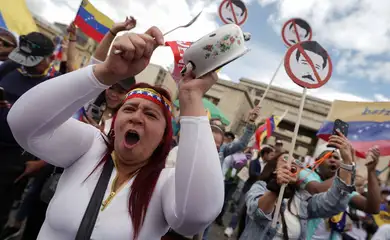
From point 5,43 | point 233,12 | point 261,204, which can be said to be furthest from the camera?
point 233,12

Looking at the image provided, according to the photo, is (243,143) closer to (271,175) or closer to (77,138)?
(271,175)

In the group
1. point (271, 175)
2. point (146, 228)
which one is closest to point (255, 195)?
point (271, 175)

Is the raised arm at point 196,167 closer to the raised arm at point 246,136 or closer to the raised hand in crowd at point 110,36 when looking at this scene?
the raised hand in crowd at point 110,36

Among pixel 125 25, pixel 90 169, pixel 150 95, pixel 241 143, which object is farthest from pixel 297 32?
pixel 90 169

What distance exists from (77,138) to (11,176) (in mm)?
2012

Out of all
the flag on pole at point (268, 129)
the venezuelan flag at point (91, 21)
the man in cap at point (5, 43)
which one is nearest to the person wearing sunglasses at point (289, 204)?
the venezuelan flag at point (91, 21)

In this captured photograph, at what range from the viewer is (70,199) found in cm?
125

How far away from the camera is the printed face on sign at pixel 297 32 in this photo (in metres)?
4.21

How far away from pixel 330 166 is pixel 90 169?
107 inches

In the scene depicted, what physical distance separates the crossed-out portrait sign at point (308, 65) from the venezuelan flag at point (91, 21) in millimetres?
2911

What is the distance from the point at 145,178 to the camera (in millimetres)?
1347

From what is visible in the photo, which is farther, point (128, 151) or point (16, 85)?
point (16, 85)

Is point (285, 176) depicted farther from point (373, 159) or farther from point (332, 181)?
point (373, 159)

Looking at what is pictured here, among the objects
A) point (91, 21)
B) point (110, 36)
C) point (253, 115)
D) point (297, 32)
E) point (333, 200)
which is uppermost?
point (297, 32)
